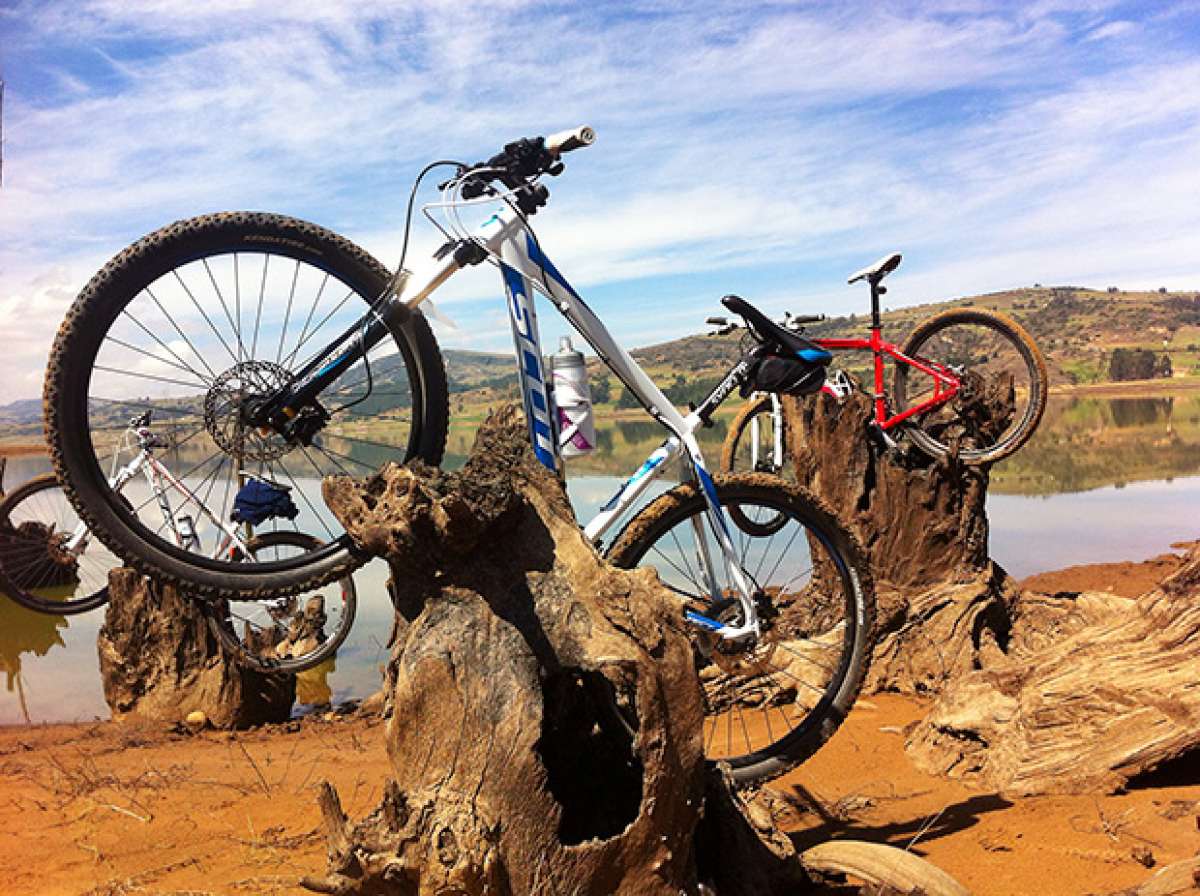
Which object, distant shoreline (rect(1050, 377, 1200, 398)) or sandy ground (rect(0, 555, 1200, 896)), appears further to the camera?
distant shoreline (rect(1050, 377, 1200, 398))

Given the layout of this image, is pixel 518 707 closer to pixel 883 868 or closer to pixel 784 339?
pixel 883 868

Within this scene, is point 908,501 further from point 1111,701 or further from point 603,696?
point 603,696

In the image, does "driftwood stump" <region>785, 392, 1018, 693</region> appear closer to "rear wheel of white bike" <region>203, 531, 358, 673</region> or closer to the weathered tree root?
the weathered tree root

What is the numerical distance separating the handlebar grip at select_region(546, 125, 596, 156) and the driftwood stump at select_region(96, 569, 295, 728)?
19.3ft

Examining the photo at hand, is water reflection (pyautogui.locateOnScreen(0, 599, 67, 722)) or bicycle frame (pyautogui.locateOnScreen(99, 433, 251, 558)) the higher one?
bicycle frame (pyautogui.locateOnScreen(99, 433, 251, 558))

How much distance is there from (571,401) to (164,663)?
5786mm

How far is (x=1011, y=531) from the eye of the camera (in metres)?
14.6

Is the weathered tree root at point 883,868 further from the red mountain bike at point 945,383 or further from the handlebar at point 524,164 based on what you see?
the red mountain bike at point 945,383

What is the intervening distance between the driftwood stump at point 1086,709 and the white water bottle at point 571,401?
2.69 m

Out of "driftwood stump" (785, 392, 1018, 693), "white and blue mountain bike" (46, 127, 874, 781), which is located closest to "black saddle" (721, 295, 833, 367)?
"white and blue mountain bike" (46, 127, 874, 781)

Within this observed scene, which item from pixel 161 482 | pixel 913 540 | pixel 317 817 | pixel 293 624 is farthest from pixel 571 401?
pixel 161 482

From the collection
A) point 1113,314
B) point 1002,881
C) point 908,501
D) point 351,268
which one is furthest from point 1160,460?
point 1113,314

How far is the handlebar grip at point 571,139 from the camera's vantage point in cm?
355

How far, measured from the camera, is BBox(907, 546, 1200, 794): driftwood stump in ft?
13.5
